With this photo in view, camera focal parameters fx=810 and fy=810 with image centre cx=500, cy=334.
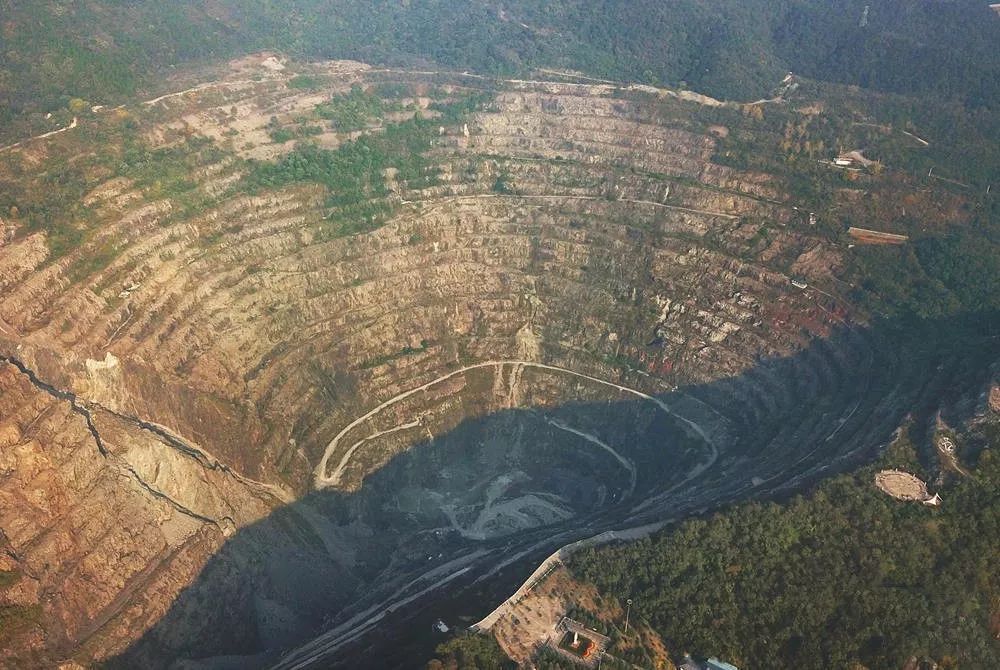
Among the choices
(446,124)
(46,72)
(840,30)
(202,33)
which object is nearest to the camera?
(46,72)

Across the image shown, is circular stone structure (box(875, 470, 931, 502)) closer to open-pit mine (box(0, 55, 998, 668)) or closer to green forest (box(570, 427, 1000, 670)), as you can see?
green forest (box(570, 427, 1000, 670))

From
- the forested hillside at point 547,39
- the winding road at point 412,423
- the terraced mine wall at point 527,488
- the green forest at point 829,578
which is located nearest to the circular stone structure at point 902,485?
the green forest at point 829,578

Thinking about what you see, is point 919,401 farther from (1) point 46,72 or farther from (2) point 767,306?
(1) point 46,72

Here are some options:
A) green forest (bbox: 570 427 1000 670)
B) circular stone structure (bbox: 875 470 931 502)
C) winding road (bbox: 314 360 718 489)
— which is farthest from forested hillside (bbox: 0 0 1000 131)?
green forest (bbox: 570 427 1000 670)

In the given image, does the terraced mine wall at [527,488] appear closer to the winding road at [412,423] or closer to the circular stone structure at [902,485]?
the winding road at [412,423]

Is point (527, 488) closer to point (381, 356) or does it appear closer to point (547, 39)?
point (381, 356)

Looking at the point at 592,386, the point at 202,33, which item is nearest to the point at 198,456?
the point at 592,386

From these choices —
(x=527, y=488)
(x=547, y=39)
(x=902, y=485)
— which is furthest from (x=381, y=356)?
(x=547, y=39)
